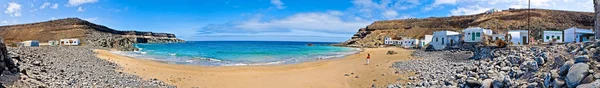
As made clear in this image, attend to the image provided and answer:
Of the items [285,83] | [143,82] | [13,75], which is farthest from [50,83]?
[285,83]

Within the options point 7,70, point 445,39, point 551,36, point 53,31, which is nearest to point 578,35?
point 551,36

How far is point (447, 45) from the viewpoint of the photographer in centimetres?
5031

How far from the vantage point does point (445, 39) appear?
51.4 meters

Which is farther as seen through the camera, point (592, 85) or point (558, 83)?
point (558, 83)

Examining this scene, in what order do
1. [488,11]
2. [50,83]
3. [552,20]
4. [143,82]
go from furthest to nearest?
[488,11] → [552,20] → [143,82] → [50,83]

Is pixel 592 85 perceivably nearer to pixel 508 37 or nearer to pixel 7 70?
pixel 7 70

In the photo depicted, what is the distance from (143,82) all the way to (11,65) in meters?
4.25

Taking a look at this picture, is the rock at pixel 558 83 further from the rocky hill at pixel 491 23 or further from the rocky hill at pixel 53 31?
the rocky hill at pixel 53 31

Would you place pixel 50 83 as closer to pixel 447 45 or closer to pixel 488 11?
pixel 447 45

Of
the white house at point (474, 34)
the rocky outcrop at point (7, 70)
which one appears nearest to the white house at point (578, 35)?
the white house at point (474, 34)

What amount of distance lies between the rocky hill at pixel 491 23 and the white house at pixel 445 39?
1890 cm

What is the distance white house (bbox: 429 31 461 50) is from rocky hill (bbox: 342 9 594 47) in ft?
62.0

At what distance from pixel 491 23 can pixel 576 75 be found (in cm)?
9334

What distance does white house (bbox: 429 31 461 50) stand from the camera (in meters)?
47.8
